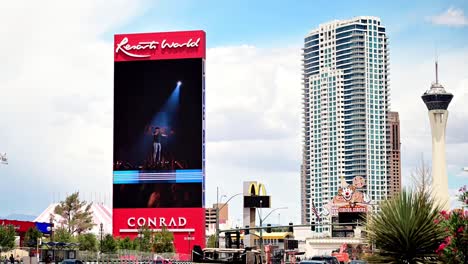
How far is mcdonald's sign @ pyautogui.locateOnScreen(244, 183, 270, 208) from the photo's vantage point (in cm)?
15325

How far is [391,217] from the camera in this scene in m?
25.2

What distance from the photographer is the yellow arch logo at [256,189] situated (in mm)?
155375

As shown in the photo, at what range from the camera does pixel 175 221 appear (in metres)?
124

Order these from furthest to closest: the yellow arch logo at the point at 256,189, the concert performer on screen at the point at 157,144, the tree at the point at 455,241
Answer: the yellow arch logo at the point at 256,189 < the concert performer on screen at the point at 157,144 < the tree at the point at 455,241

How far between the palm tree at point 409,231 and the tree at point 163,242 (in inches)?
3555

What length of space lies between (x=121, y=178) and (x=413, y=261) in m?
103

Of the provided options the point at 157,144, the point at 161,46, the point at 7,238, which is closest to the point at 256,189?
the point at 157,144

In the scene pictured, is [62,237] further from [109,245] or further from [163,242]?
[163,242]

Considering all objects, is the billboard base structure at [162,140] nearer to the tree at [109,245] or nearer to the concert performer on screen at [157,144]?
the concert performer on screen at [157,144]

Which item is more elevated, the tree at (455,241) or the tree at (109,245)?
the tree at (455,241)

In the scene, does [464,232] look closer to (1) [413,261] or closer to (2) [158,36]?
(1) [413,261]

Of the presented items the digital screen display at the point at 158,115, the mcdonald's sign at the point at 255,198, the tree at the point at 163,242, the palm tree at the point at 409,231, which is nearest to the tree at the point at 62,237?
the tree at the point at 163,242

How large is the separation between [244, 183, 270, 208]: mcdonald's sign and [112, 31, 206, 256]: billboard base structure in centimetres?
2977

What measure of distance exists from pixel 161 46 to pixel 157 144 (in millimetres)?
14037
